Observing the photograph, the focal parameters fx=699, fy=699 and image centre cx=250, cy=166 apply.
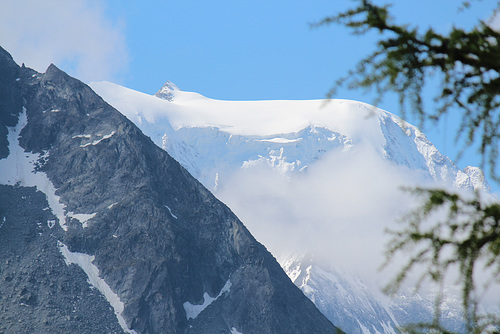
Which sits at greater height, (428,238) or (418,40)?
(418,40)

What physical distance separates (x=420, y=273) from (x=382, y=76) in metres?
1.98

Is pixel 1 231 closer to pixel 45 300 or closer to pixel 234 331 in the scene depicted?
pixel 45 300

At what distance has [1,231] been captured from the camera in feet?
621

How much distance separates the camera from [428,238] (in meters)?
6.34

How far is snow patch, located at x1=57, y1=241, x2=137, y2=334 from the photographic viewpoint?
18650 cm

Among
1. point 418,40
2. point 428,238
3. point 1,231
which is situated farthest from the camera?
point 1,231

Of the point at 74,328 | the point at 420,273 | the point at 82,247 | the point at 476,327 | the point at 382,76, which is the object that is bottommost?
the point at 476,327

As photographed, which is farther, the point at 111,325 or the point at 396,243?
the point at 111,325

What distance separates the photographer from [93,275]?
19375 cm

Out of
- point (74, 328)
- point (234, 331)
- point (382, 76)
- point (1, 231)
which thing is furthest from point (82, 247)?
point (382, 76)

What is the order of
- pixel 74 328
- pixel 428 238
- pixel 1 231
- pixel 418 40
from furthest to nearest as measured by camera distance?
pixel 1 231, pixel 74 328, pixel 418 40, pixel 428 238

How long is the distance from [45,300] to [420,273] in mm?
178191

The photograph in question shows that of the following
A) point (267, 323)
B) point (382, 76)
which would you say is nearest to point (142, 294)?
point (267, 323)

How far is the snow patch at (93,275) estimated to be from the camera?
7343 inches
